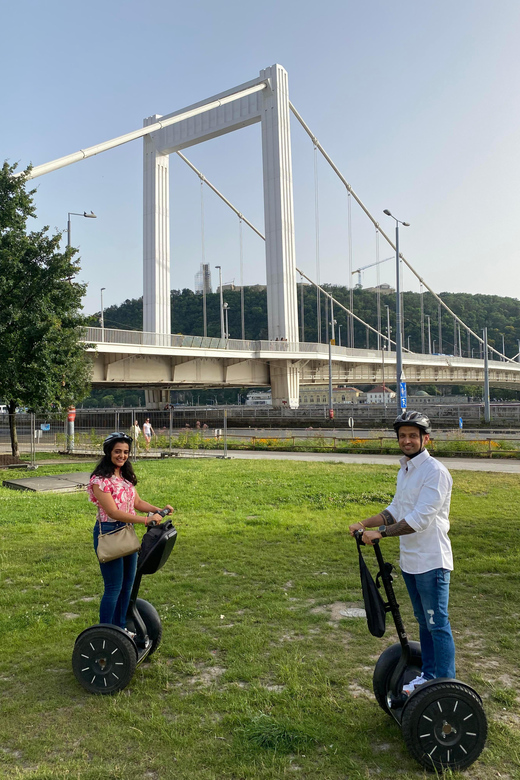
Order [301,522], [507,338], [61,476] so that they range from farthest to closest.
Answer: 1. [507,338]
2. [61,476]
3. [301,522]

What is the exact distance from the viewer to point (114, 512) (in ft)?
12.4

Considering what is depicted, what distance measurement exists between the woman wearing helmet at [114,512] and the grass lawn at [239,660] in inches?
20.0

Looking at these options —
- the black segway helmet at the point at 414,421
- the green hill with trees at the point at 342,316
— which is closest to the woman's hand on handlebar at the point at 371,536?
the black segway helmet at the point at 414,421

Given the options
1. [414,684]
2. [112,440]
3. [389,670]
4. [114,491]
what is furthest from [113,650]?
[414,684]

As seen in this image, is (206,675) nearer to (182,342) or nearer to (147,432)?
(147,432)

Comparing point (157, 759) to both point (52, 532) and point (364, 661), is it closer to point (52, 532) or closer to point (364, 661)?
point (364, 661)

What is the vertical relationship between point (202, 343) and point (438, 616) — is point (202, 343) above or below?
above

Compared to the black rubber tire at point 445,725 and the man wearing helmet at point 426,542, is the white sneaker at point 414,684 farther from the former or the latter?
the black rubber tire at point 445,725

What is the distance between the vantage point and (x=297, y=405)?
4228 cm

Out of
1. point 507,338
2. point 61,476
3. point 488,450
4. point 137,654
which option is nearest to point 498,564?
point 137,654

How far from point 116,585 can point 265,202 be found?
1624 inches

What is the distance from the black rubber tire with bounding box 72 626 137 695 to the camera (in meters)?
3.70

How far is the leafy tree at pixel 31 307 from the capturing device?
1620 cm

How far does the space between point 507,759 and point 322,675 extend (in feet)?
4.04
